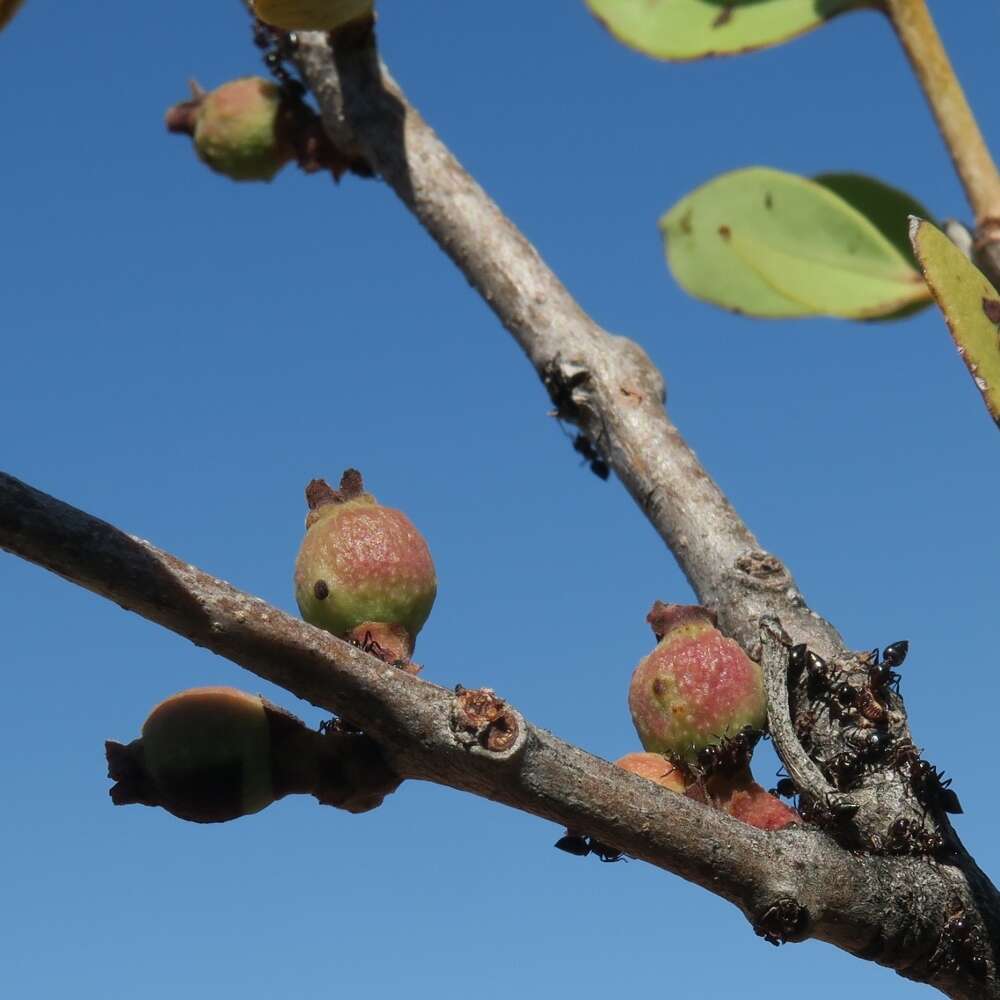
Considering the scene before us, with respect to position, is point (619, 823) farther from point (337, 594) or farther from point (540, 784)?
point (337, 594)

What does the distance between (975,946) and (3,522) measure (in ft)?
3.53

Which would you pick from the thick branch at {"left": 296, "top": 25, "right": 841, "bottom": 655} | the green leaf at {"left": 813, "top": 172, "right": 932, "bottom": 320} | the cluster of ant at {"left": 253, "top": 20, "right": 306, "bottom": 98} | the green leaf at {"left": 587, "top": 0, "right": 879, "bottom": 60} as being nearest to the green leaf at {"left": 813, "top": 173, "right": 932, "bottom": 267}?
the green leaf at {"left": 813, "top": 172, "right": 932, "bottom": 320}

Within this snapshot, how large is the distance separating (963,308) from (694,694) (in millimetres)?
554

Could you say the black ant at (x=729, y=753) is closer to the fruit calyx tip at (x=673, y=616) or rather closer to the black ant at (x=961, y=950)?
the fruit calyx tip at (x=673, y=616)

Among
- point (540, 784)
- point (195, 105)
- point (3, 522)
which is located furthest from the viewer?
point (195, 105)

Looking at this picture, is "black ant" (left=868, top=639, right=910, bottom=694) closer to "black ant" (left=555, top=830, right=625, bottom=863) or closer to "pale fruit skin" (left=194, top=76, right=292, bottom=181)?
"black ant" (left=555, top=830, right=625, bottom=863)

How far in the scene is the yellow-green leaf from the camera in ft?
3.59

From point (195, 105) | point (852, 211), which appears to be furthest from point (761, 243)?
point (195, 105)

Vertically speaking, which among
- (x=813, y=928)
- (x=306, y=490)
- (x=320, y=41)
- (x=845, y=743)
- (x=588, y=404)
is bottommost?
(x=813, y=928)

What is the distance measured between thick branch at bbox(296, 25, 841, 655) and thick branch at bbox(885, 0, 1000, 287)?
0.49 metres

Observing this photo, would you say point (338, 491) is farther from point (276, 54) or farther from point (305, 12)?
point (276, 54)

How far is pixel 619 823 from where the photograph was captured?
1.28 meters

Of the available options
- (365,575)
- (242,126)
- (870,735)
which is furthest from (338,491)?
(242,126)

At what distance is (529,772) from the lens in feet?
4.14
